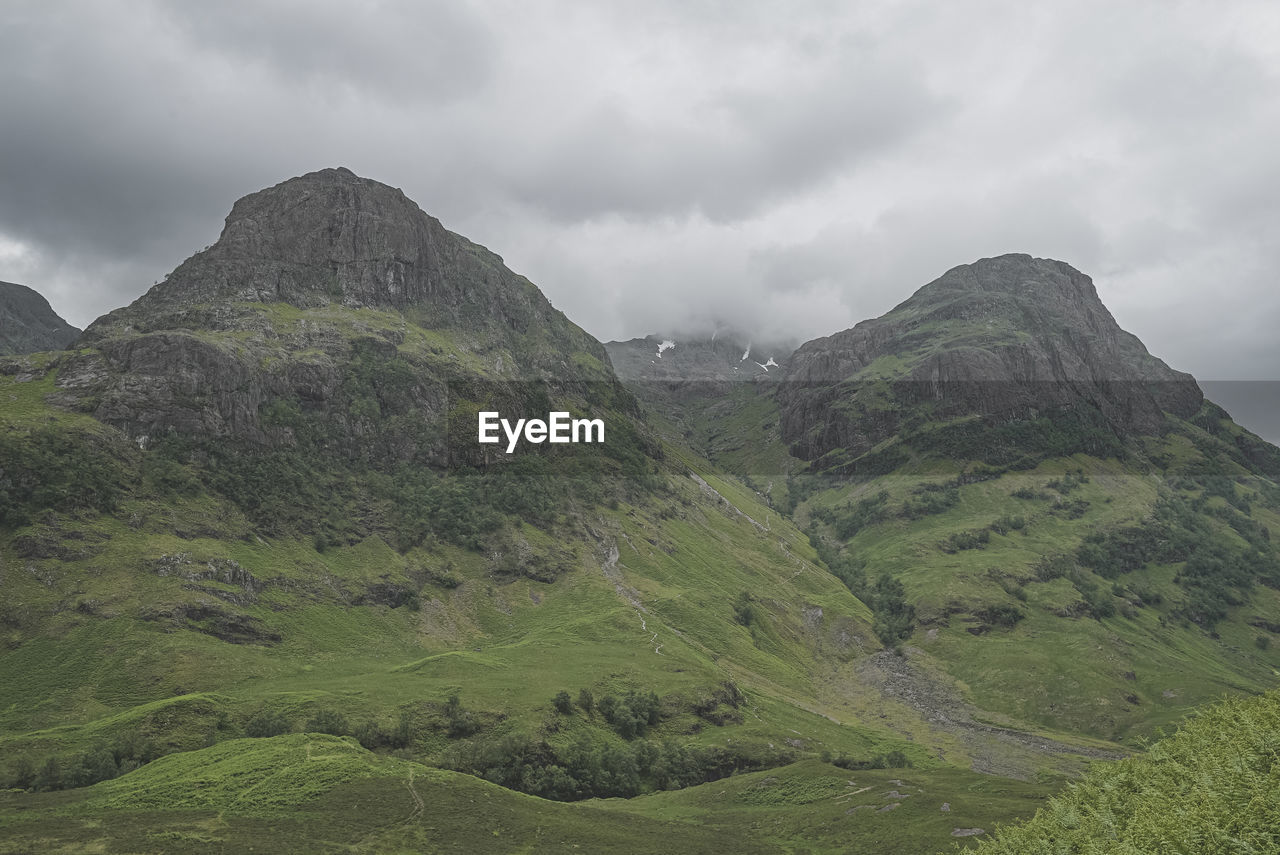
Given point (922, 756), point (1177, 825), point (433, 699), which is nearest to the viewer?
point (1177, 825)

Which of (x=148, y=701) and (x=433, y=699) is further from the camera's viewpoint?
(x=433, y=699)

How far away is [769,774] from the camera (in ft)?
446

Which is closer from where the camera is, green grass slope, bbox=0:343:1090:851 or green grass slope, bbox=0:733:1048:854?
green grass slope, bbox=0:733:1048:854

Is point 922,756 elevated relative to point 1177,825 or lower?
lower

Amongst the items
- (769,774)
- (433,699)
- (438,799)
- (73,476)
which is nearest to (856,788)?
(769,774)

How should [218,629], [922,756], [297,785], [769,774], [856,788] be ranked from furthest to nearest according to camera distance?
[922,756] < [218,629] < [769,774] < [856,788] < [297,785]

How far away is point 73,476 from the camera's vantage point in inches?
7126

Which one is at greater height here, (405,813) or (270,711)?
(405,813)

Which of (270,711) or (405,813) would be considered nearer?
(405,813)

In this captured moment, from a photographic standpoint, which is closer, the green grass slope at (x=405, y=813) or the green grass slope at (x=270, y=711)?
the green grass slope at (x=405, y=813)

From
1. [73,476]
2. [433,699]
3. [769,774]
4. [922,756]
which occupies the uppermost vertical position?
[73,476]

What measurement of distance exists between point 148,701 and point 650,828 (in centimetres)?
9981

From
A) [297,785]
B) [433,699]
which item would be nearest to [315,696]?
[433,699]

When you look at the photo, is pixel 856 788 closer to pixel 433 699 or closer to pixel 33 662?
pixel 433 699
